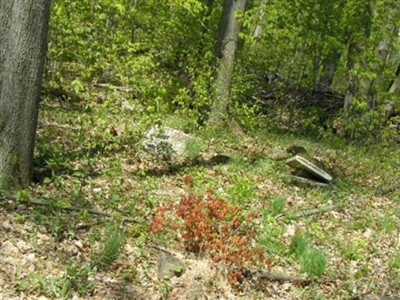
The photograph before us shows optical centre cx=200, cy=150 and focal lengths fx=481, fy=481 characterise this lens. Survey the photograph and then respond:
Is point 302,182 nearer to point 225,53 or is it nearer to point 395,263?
point 395,263

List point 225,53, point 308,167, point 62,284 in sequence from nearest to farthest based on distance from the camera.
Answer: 1. point 62,284
2. point 308,167
3. point 225,53

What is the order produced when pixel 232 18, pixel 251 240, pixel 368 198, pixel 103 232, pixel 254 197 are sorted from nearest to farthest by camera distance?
pixel 103 232 < pixel 251 240 < pixel 254 197 < pixel 368 198 < pixel 232 18

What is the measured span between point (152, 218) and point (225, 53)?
5701 millimetres

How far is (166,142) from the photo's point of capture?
7.99m

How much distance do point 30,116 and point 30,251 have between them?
5.08ft

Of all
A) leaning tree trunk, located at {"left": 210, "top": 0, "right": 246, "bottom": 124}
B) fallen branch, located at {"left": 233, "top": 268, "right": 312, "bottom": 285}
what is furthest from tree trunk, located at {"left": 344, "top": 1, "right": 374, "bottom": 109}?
fallen branch, located at {"left": 233, "top": 268, "right": 312, "bottom": 285}

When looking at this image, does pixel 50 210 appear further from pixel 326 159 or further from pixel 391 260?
pixel 326 159

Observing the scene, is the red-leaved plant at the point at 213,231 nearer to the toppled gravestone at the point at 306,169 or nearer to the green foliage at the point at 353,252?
the green foliage at the point at 353,252

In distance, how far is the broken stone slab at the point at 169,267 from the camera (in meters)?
4.91

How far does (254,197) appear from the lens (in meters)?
7.40

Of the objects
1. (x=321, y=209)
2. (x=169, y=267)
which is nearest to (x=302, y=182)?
(x=321, y=209)

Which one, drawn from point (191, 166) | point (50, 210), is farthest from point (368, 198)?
point (50, 210)

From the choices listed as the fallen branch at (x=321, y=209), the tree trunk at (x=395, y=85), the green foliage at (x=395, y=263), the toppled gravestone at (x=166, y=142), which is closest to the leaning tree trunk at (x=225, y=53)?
the toppled gravestone at (x=166, y=142)

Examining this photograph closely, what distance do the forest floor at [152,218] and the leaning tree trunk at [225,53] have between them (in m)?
0.67
